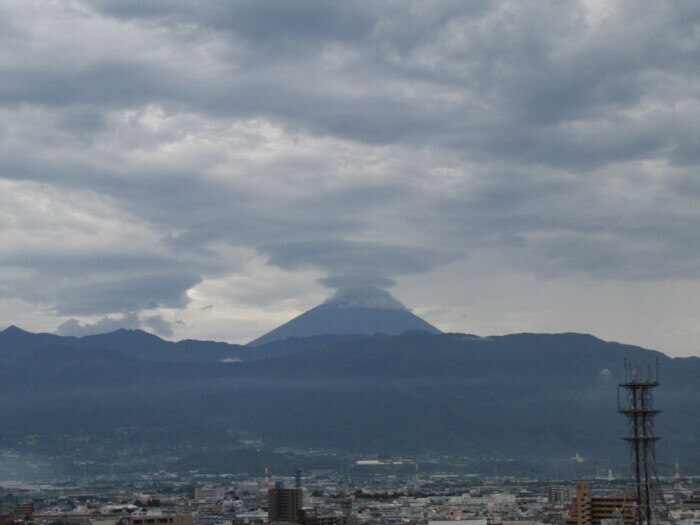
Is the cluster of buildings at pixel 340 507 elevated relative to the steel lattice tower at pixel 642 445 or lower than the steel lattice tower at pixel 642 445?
lower

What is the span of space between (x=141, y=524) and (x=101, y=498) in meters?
103

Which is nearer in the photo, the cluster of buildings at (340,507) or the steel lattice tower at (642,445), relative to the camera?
the steel lattice tower at (642,445)

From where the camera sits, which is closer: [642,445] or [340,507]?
[642,445]

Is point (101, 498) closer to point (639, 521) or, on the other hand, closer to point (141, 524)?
point (141, 524)

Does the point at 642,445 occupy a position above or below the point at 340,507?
above

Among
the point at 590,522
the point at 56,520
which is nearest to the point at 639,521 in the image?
the point at 590,522

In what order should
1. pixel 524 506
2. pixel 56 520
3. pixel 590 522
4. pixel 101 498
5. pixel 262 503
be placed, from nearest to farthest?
pixel 590 522 < pixel 56 520 < pixel 524 506 < pixel 262 503 < pixel 101 498

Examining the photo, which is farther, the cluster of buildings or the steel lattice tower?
the cluster of buildings

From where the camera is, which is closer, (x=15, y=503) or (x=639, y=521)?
(x=639, y=521)

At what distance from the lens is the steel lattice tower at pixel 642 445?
58250 millimetres

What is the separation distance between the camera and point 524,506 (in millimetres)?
142125

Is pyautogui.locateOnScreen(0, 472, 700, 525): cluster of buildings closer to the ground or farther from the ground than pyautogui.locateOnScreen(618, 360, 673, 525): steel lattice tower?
closer to the ground

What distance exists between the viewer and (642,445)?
59031 mm

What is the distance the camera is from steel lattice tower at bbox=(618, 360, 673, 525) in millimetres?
58250
